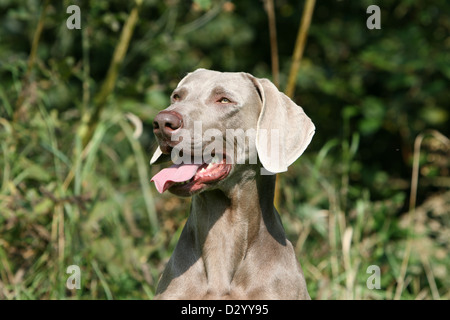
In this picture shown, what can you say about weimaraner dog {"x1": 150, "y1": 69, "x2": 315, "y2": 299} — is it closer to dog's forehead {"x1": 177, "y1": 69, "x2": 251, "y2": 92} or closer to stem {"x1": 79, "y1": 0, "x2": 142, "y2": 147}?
dog's forehead {"x1": 177, "y1": 69, "x2": 251, "y2": 92}

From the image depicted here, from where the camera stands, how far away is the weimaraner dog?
2.55 m

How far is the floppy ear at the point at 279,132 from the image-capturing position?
2619mm

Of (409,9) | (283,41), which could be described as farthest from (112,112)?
(409,9)

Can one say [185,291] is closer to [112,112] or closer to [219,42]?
[112,112]

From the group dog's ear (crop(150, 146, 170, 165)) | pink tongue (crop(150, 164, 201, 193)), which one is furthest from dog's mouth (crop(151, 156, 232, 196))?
dog's ear (crop(150, 146, 170, 165))

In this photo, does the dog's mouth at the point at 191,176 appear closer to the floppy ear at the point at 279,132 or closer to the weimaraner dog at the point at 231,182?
the weimaraner dog at the point at 231,182

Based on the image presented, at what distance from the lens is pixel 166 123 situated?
7.93 ft

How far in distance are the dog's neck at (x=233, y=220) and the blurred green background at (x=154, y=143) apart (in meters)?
1.06

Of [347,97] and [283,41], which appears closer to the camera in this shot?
[347,97]

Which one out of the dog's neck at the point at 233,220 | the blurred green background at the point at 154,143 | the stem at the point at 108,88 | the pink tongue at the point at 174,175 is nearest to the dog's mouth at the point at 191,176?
the pink tongue at the point at 174,175

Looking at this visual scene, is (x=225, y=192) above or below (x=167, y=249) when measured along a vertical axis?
above

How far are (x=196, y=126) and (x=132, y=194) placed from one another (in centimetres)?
229

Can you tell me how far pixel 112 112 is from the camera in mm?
4457

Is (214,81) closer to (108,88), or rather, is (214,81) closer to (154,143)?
(108,88)
